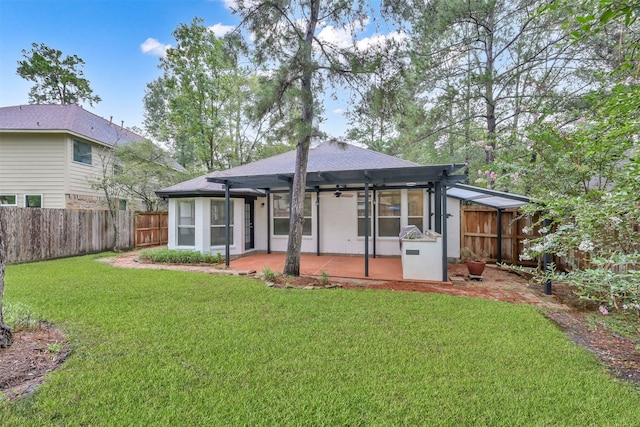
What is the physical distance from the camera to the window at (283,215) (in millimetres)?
10555

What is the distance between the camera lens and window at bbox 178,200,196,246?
32.7ft

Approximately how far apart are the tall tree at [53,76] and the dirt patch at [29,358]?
75.4 feet

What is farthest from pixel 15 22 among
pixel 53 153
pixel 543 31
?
pixel 543 31

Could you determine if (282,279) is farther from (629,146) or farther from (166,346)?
(629,146)

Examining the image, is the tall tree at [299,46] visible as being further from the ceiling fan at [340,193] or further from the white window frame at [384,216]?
the white window frame at [384,216]

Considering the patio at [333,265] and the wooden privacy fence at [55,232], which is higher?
the wooden privacy fence at [55,232]

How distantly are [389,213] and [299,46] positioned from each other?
237 inches

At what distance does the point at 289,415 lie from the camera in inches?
84.3

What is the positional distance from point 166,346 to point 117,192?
38.5ft

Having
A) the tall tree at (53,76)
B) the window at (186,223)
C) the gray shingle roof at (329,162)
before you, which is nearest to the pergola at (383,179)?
the gray shingle roof at (329,162)

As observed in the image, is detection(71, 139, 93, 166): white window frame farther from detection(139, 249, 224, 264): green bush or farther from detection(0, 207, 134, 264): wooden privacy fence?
detection(139, 249, 224, 264): green bush

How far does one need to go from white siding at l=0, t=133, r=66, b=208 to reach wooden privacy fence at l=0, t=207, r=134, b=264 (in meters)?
2.16

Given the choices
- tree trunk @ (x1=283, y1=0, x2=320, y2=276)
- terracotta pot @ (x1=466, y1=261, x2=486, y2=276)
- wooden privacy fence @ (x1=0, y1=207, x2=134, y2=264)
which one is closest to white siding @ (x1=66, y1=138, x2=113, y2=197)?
wooden privacy fence @ (x1=0, y1=207, x2=134, y2=264)

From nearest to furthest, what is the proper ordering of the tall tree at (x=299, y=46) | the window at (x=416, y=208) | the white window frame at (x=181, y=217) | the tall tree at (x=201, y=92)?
the tall tree at (x=299, y=46)
the window at (x=416, y=208)
the white window frame at (x=181, y=217)
the tall tree at (x=201, y=92)
